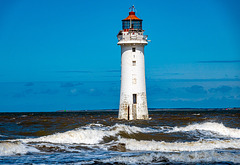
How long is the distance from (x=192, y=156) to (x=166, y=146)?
3313mm

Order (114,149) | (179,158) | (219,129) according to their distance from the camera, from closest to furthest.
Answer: (179,158) < (114,149) < (219,129)

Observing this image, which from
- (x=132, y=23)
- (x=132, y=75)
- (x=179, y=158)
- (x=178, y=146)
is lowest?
(x=179, y=158)

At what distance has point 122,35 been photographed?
3014 cm

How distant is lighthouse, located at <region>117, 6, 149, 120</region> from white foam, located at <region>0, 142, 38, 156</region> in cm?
1546

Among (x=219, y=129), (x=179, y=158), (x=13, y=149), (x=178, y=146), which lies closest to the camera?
(x=179, y=158)

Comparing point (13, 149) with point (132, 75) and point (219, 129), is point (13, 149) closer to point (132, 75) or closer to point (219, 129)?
point (219, 129)

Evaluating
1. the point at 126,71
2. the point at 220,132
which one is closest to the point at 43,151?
the point at 220,132

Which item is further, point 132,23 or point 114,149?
point 132,23

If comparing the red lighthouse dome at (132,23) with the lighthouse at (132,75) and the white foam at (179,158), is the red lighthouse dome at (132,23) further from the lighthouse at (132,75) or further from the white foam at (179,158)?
the white foam at (179,158)

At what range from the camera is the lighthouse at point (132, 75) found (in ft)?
96.0

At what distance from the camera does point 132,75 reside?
29219 millimetres

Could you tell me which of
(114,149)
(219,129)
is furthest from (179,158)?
(219,129)

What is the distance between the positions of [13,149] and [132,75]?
53.6ft

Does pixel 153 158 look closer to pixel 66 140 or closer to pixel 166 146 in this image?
pixel 166 146
